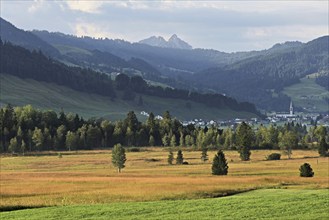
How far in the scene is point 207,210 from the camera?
4888 cm

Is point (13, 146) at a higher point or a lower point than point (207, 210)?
higher

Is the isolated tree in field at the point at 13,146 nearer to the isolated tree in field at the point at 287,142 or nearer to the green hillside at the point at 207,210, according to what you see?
the isolated tree in field at the point at 287,142

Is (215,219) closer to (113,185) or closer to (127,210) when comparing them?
(127,210)

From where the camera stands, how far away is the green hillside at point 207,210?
149ft

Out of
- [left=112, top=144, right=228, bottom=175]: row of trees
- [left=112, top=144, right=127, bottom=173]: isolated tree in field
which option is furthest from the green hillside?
[left=112, top=144, right=127, bottom=173]: isolated tree in field

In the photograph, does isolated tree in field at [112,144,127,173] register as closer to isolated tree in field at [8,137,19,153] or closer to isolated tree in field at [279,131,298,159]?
isolated tree in field at [8,137,19,153]

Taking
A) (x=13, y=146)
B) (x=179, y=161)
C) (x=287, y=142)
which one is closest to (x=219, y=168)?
(x=179, y=161)

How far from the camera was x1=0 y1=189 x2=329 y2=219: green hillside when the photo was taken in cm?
4556

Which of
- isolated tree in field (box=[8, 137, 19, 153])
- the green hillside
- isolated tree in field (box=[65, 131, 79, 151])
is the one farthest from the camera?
isolated tree in field (box=[65, 131, 79, 151])

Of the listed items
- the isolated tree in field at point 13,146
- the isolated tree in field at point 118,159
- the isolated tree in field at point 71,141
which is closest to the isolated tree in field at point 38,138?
the isolated tree in field at point 71,141

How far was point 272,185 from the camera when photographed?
77.6m

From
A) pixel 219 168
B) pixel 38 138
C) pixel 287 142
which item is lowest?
pixel 219 168

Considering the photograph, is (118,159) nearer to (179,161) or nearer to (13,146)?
(179,161)

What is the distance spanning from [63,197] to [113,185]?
15.5 m
